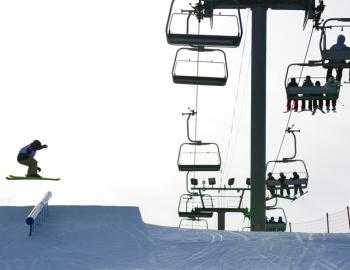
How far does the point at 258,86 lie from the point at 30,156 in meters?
4.87

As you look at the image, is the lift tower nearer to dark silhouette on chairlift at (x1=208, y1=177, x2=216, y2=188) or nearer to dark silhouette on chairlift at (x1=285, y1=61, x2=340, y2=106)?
dark silhouette on chairlift at (x1=285, y1=61, x2=340, y2=106)

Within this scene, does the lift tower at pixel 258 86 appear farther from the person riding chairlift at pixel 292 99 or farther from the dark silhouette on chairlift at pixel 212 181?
the dark silhouette on chairlift at pixel 212 181

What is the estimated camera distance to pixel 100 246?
10.2 meters

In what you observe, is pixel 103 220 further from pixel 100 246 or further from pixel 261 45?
pixel 261 45

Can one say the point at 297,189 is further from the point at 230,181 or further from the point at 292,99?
the point at 292,99

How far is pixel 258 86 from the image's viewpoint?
16453 millimetres

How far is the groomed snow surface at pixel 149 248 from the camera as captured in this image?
9.02m

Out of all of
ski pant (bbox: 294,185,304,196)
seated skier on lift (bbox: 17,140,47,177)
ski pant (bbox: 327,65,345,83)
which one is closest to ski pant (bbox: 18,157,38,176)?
seated skier on lift (bbox: 17,140,47,177)

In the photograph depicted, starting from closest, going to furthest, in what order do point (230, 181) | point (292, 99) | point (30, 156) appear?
1. point (30, 156)
2. point (292, 99)
3. point (230, 181)

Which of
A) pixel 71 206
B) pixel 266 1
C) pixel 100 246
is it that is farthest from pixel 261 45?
pixel 100 246

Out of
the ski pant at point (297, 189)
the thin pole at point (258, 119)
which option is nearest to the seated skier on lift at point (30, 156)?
the thin pole at point (258, 119)

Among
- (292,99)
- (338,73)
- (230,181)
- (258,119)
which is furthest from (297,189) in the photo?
(338,73)

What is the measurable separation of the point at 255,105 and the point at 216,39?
2.41 meters

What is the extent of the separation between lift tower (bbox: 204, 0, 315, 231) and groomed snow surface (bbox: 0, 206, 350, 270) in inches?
183
